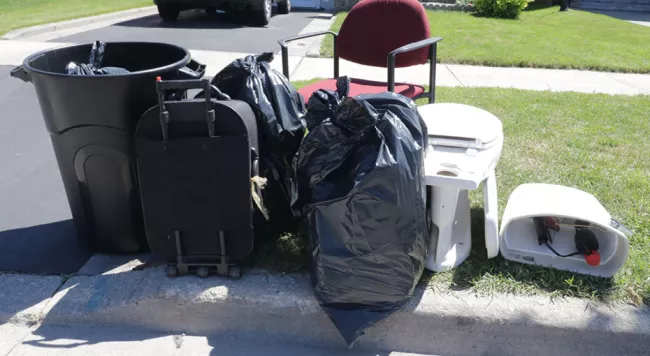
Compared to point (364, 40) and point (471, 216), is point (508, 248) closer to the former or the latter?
point (471, 216)

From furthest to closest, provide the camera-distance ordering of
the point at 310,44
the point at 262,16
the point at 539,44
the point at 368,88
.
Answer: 1. the point at 262,16
2. the point at 539,44
3. the point at 310,44
4. the point at 368,88

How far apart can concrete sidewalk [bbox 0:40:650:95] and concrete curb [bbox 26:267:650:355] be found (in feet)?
13.5

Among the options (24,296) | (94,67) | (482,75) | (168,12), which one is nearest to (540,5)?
(168,12)

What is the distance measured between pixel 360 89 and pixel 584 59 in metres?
5.19

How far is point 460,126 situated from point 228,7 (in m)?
8.82

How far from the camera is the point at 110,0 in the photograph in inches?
535

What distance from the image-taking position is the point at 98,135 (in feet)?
7.74

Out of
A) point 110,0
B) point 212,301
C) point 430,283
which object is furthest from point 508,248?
point 110,0

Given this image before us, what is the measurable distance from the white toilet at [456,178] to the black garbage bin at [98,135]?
48.1 inches

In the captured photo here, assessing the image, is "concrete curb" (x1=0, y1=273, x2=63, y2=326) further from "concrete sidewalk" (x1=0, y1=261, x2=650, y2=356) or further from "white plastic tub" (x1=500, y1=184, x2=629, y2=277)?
"white plastic tub" (x1=500, y1=184, x2=629, y2=277)

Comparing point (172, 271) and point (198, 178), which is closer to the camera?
point (198, 178)

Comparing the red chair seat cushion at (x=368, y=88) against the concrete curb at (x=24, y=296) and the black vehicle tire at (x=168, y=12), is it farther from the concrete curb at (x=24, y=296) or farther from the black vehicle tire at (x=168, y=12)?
the black vehicle tire at (x=168, y=12)

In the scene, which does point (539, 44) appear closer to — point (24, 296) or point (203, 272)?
point (203, 272)

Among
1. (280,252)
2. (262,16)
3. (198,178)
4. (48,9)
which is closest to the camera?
(198,178)
